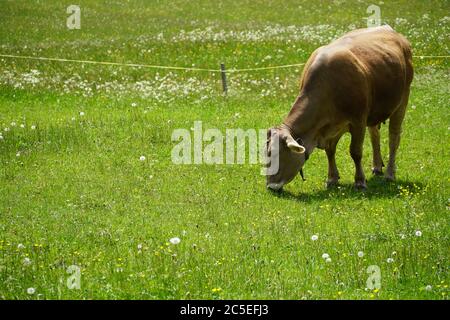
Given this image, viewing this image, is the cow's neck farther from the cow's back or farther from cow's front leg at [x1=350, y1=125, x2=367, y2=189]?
cow's front leg at [x1=350, y1=125, x2=367, y2=189]

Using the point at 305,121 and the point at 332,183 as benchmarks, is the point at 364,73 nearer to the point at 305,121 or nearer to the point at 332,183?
the point at 305,121

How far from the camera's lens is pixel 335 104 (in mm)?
15117

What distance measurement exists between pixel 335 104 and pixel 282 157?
1.34m

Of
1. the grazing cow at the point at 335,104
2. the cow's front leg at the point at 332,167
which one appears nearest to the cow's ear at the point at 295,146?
the grazing cow at the point at 335,104

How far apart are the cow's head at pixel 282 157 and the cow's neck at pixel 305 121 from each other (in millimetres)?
181

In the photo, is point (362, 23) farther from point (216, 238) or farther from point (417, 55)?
point (216, 238)

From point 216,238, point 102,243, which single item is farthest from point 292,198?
point 102,243

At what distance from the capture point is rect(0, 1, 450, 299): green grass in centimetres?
1038

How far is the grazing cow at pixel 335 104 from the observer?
15016 millimetres

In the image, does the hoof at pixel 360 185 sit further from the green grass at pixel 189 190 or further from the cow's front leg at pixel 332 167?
the cow's front leg at pixel 332 167

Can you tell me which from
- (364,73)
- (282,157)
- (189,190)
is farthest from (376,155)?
(189,190)

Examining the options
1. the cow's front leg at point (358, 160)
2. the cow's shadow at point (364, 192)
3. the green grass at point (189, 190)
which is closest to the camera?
the green grass at point (189, 190)
